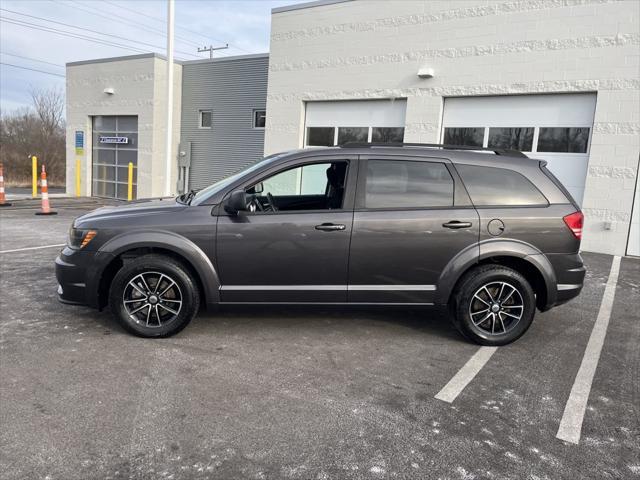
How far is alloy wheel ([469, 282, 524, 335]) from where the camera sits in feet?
14.4

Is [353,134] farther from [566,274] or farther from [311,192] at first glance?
[566,274]

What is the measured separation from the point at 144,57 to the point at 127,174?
183 inches

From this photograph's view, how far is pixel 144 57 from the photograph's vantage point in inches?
731

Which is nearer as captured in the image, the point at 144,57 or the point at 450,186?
the point at 450,186

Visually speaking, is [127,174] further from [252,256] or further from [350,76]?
[252,256]

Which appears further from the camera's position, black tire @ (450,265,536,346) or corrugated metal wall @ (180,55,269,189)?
corrugated metal wall @ (180,55,269,189)

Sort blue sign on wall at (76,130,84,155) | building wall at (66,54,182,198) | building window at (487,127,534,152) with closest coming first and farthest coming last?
building window at (487,127,534,152)
building wall at (66,54,182,198)
blue sign on wall at (76,130,84,155)

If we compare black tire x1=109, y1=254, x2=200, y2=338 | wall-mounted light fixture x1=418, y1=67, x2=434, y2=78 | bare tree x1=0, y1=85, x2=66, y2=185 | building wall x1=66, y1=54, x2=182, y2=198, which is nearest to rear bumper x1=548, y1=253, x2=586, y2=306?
black tire x1=109, y1=254, x2=200, y2=338

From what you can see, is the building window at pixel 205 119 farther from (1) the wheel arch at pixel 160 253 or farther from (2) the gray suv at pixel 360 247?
(1) the wheel arch at pixel 160 253

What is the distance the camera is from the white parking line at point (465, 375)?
11.5 ft

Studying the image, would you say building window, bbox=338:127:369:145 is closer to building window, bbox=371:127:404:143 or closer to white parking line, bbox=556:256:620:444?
building window, bbox=371:127:404:143

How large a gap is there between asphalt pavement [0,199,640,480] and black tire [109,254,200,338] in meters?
0.15

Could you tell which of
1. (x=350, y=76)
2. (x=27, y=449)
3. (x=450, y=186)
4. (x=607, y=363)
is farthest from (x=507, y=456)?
(x=350, y=76)

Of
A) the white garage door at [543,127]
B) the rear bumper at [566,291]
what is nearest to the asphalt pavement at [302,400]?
the rear bumper at [566,291]
